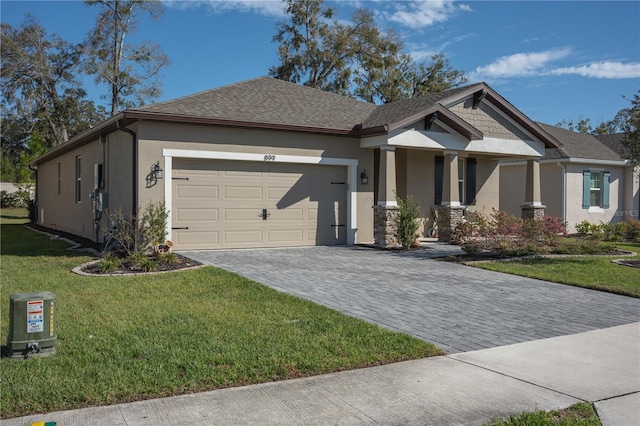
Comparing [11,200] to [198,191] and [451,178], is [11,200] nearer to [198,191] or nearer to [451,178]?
[198,191]

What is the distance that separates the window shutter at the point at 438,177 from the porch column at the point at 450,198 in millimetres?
1243

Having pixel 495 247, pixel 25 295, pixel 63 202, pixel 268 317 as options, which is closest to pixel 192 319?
pixel 268 317

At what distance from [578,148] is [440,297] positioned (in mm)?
17927

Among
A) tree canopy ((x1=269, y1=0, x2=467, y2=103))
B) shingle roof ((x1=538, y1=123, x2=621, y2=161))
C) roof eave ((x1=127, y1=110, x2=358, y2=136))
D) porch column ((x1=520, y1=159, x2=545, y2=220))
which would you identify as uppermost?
tree canopy ((x1=269, y1=0, x2=467, y2=103))

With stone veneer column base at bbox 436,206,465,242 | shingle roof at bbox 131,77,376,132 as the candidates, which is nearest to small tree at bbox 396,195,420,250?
stone veneer column base at bbox 436,206,465,242

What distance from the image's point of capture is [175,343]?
5.61 m

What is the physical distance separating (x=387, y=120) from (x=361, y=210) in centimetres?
272

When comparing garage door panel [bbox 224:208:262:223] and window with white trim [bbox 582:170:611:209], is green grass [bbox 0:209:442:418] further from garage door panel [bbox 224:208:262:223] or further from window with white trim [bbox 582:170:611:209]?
window with white trim [bbox 582:170:611:209]

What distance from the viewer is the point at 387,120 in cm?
1575

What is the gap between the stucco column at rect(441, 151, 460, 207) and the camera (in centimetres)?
1664

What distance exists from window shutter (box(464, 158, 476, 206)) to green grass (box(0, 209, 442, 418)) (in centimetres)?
1217

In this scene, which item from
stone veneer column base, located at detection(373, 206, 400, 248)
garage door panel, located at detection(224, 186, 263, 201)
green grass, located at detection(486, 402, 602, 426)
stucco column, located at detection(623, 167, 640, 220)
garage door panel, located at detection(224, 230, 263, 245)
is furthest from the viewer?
stucco column, located at detection(623, 167, 640, 220)

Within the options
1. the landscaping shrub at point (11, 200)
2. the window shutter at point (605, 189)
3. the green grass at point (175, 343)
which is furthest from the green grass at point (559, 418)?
the landscaping shrub at point (11, 200)

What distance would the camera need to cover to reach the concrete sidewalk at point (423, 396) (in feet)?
12.9
